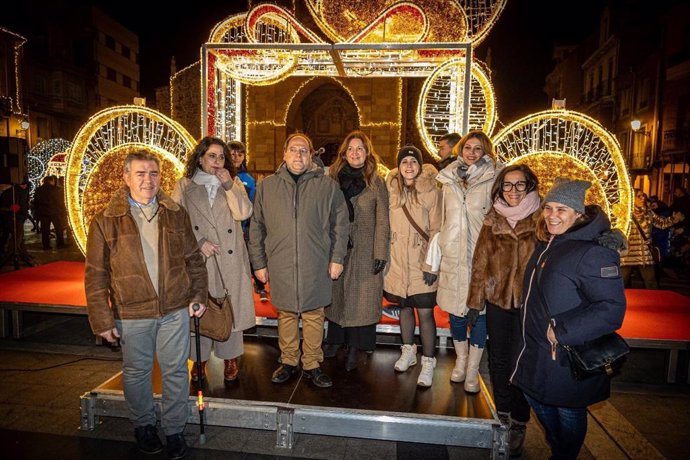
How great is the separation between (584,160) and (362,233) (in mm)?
2843

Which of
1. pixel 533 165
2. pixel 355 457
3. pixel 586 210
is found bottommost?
pixel 355 457

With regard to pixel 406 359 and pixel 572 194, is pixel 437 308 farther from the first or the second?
pixel 572 194

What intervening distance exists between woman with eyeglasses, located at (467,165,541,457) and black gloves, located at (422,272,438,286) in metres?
0.43

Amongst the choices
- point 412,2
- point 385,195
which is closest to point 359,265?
point 385,195

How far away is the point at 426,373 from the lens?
13.0 feet

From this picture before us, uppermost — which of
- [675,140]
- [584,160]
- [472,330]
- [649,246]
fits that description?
[675,140]

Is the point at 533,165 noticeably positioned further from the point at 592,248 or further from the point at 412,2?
the point at 592,248

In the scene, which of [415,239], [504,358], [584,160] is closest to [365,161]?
[415,239]

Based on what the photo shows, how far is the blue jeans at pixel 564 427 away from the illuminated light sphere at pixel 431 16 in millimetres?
4145

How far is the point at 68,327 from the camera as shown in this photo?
243 inches

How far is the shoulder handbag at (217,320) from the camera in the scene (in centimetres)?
365

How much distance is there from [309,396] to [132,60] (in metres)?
50.9

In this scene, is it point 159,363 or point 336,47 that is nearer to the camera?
point 159,363

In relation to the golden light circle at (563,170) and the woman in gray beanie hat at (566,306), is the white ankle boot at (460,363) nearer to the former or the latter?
the woman in gray beanie hat at (566,306)
